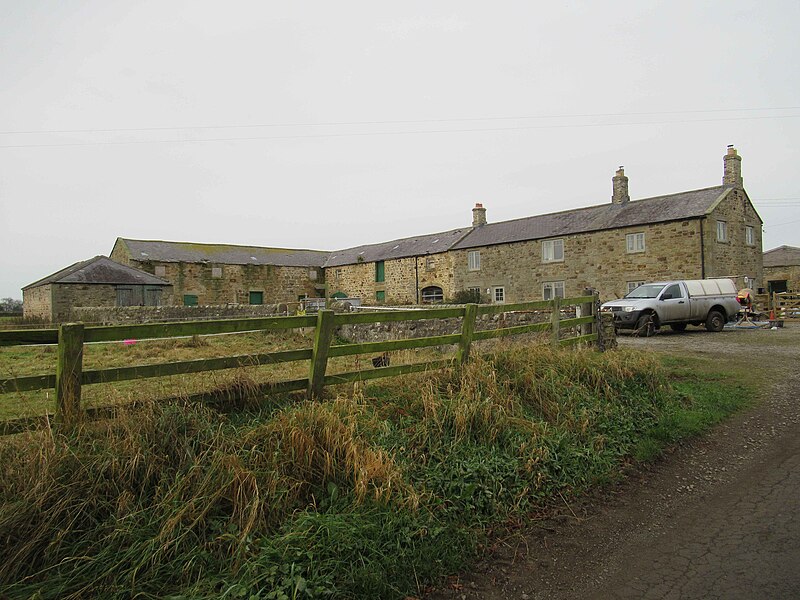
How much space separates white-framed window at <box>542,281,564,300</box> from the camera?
90.8 ft

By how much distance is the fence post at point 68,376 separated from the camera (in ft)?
11.3

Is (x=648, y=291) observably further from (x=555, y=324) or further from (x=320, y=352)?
(x=320, y=352)

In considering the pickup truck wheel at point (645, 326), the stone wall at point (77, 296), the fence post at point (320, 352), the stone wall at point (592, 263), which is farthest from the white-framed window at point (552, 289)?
the fence post at point (320, 352)

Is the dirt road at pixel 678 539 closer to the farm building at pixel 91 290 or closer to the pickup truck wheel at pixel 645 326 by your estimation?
the pickup truck wheel at pixel 645 326

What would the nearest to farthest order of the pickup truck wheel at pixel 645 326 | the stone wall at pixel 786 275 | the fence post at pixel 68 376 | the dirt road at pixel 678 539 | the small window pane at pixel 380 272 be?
1. the dirt road at pixel 678 539
2. the fence post at pixel 68 376
3. the pickup truck wheel at pixel 645 326
4. the stone wall at pixel 786 275
5. the small window pane at pixel 380 272

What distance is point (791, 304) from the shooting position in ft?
73.0

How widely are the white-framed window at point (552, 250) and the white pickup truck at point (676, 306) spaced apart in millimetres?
10852

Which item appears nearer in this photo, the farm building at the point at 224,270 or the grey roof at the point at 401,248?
the farm building at the point at 224,270

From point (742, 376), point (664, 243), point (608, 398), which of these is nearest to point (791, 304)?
point (664, 243)

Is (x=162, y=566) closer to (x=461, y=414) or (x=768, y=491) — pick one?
(x=461, y=414)

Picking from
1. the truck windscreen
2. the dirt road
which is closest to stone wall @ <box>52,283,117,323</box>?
the truck windscreen

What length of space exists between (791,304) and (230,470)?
27.0 m

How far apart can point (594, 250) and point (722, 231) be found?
579 cm

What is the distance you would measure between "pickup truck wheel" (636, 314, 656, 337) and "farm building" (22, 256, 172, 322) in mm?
24224
